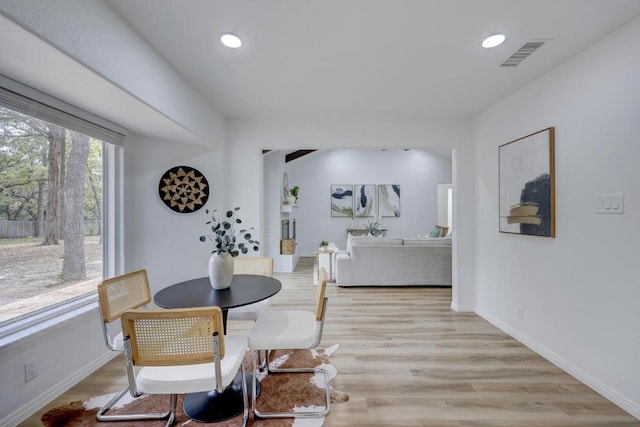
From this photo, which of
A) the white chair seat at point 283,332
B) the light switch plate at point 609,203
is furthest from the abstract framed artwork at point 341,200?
the light switch plate at point 609,203

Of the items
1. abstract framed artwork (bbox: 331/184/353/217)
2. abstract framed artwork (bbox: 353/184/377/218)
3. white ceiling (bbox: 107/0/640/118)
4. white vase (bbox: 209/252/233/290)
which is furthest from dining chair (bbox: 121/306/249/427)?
abstract framed artwork (bbox: 353/184/377/218)

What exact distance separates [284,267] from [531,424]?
4.74 metres

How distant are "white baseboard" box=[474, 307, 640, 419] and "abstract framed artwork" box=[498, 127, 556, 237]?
3.21 feet

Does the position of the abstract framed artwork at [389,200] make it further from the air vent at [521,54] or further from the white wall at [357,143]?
the air vent at [521,54]

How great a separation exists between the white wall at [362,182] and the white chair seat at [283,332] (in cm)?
611

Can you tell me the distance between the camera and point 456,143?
361 cm

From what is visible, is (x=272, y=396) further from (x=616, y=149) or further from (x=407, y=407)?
(x=616, y=149)

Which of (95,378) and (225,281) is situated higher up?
(225,281)

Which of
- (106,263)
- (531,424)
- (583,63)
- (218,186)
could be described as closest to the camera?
(531,424)

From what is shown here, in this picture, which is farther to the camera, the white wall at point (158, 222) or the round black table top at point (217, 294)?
the white wall at point (158, 222)

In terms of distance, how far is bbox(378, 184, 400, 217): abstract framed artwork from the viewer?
820cm

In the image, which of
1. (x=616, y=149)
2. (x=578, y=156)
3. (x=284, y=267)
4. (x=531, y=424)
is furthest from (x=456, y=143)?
(x=284, y=267)

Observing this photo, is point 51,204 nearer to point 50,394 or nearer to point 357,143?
point 50,394

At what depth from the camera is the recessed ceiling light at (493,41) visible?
1.93 meters
